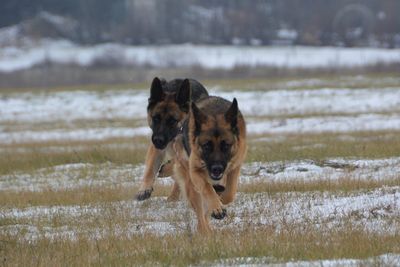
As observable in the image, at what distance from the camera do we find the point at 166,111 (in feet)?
35.0

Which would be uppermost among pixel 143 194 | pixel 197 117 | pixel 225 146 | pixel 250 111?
pixel 197 117

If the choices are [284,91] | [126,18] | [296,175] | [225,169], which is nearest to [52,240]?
[225,169]

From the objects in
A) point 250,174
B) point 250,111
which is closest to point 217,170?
point 250,174

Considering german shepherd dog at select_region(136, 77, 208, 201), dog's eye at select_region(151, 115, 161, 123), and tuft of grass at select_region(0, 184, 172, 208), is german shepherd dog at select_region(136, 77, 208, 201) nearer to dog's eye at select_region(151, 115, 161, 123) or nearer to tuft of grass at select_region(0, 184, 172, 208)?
dog's eye at select_region(151, 115, 161, 123)

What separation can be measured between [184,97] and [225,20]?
90.6m

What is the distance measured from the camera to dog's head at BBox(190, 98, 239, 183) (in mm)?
8781

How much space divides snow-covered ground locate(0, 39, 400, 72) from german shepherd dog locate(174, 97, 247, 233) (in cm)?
4910

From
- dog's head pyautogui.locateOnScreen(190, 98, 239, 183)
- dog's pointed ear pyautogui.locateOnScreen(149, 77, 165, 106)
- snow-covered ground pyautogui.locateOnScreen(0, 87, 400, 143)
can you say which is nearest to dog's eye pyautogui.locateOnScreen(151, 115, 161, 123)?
dog's pointed ear pyautogui.locateOnScreen(149, 77, 165, 106)

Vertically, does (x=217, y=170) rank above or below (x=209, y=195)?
above

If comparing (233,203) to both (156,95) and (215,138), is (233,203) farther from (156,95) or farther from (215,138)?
(215,138)

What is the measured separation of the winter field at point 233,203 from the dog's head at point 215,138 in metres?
0.72

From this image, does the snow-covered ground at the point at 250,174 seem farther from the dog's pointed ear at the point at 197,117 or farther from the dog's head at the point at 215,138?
the dog's pointed ear at the point at 197,117

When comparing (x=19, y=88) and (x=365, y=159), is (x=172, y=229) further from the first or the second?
(x=19, y=88)

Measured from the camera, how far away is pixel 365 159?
48.1ft
